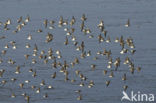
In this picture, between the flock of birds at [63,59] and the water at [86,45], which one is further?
the flock of birds at [63,59]

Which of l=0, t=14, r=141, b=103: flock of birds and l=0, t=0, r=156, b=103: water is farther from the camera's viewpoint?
l=0, t=14, r=141, b=103: flock of birds

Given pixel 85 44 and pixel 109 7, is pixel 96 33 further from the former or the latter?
pixel 109 7

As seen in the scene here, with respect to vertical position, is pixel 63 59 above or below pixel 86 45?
below

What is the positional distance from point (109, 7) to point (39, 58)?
1770 cm

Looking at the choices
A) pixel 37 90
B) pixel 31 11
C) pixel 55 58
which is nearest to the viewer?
pixel 37 90

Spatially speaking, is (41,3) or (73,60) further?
(41,3)

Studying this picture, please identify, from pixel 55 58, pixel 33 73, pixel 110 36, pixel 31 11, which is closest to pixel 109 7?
pixel 31 11

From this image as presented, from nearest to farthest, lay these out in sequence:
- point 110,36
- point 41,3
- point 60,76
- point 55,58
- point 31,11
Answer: point 60,76 < point 55,58 < point 110,36 < point 31,11 < point 41,3

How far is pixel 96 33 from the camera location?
61438 mm

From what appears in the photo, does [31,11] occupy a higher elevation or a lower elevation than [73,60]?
higher

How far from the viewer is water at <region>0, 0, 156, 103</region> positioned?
158 feet

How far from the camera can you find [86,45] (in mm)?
57656

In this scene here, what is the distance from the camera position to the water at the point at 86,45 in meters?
48.1

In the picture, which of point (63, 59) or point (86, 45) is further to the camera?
point (86, 45)
